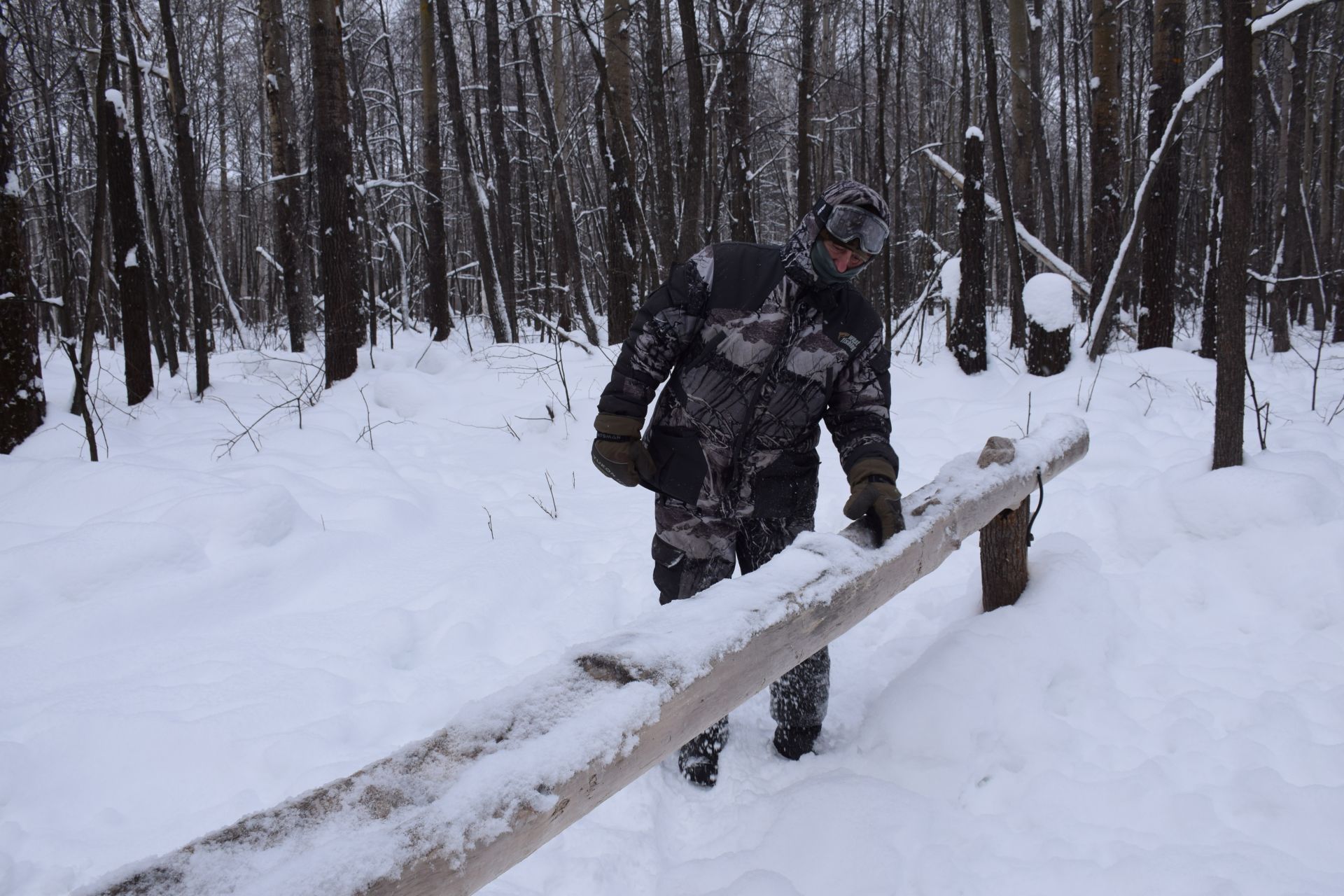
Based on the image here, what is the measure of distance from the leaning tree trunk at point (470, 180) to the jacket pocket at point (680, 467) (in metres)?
8.36

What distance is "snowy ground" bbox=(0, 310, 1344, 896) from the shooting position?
1981 mm

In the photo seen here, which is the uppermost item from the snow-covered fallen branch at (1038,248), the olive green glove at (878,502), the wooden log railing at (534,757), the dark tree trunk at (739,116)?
the dark tree trunk at (739,116)

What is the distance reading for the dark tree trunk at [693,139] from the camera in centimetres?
632

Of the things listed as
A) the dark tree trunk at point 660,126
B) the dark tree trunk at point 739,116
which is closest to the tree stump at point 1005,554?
the dark tree trunk at point 739,116

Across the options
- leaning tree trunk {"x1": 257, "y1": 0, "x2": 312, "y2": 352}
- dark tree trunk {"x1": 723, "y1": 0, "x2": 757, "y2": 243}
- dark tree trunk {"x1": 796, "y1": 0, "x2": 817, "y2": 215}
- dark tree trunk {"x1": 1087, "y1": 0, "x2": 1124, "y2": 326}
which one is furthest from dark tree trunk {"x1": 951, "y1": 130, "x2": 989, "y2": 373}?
leaning tree trunk {"x1": 257, "y1": 0, "x2": 312, "y2": 352}

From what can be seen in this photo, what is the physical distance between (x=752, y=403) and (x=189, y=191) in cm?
751

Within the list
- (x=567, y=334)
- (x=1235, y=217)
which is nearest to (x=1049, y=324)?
(x=1235, y=217)

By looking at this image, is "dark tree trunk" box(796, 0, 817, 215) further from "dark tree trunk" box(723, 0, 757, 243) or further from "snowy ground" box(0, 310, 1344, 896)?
"snowy ground" box(0, 310, 1344, 896)

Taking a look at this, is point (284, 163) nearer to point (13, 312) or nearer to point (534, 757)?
point (13, 312)

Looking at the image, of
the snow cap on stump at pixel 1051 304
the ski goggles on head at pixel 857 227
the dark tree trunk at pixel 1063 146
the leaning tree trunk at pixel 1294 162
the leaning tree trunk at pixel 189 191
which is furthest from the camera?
the dark tree trunk at pixel 1063 146

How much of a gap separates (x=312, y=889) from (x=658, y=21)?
739 centimetres

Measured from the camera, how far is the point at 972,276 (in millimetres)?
7488

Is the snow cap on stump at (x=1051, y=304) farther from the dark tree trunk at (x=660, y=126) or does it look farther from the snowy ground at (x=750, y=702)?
the dark tree trunk at (x=660, y=126)

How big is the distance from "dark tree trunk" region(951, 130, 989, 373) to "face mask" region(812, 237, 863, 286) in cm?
572
